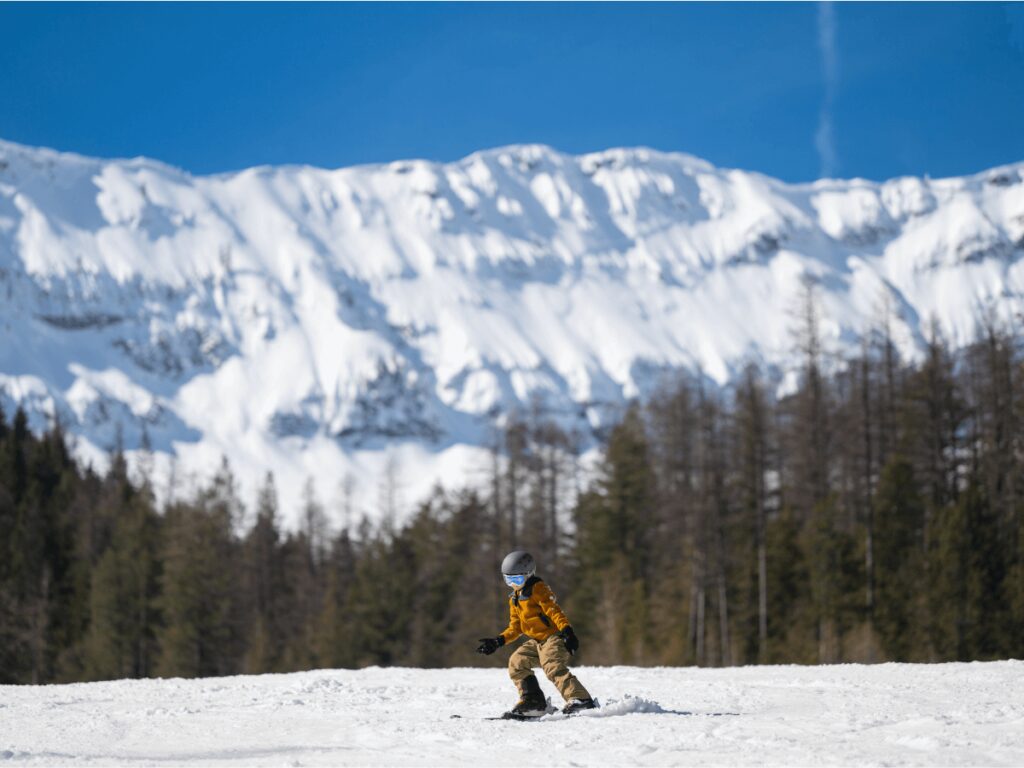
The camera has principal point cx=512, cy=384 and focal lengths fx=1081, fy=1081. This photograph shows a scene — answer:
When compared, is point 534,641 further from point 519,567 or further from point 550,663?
point 519,567

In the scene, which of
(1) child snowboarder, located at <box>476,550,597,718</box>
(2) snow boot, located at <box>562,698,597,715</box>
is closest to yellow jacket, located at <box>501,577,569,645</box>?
(1) child snowboarder, located at <box>476,550,597,718</box>

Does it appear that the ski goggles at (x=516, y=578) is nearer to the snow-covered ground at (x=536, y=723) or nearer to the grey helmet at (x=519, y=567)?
the grey helmet at (x=519, y=567)

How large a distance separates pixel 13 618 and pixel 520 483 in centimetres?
2105

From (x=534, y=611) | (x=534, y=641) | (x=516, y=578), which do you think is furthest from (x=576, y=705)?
(x=516, y=578)

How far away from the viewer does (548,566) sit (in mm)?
39812

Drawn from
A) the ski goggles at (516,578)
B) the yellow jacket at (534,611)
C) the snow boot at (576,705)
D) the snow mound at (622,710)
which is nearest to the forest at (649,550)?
the snow mound at (622,710)

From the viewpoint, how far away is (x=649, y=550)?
4066 cm

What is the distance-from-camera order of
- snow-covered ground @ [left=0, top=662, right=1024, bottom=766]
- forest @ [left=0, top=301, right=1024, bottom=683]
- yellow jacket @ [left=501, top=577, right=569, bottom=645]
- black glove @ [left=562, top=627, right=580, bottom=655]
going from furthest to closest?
forest @ [left=0, top=301, right=1024, bottom=683] < yellow jacket @ [left=501, top=577, right=569, bottom=645] < black glove @ [left=562, top=627, right=580, bottom=655] < snow-covered ground @ [left=0, top=662, right=1024, bottom=766]

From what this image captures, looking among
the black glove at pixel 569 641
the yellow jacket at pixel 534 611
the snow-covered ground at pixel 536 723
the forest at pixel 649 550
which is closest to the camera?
the snow-covered ground at pixel 536 723

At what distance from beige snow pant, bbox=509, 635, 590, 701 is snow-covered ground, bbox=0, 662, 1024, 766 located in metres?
0.26

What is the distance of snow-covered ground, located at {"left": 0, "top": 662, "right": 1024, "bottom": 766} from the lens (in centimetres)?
709

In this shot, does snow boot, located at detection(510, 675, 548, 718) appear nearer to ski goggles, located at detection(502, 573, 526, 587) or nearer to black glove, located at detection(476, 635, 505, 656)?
black glove, located at detection(476, 635, 505, 656)

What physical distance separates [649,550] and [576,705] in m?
32.3

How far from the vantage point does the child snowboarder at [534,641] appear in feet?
29.0
